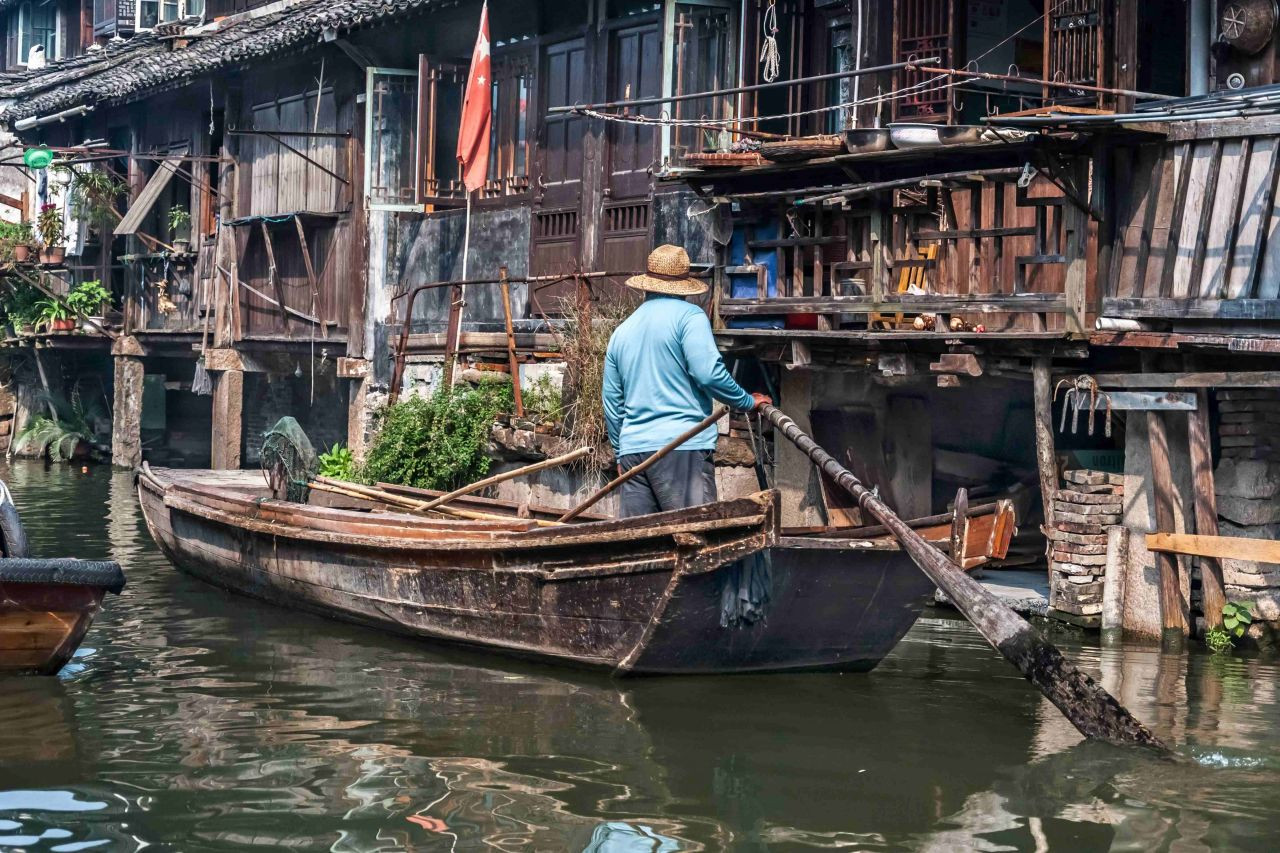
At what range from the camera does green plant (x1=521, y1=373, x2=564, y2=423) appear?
13.2m

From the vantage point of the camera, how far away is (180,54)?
20219 mm

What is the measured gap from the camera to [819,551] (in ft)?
25.6

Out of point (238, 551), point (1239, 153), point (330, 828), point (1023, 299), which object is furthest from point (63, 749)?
point (1239, 153)

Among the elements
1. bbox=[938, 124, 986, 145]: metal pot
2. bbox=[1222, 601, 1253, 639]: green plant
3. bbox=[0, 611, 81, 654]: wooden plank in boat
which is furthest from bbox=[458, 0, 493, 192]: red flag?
bbox=[1222, 601, 1253, 639]: green plant

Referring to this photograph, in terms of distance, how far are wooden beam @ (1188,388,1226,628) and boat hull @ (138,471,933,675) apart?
2.21 meters

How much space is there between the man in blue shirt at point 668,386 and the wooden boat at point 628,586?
0.43 meters

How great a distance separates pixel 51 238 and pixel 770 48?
556 inches

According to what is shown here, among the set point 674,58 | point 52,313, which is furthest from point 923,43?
point 52,313

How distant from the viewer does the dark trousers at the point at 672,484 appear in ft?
27.6

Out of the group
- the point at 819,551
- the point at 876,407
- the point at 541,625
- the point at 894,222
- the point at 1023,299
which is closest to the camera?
the point at 819,551

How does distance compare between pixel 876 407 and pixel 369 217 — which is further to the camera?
pixel 369 217

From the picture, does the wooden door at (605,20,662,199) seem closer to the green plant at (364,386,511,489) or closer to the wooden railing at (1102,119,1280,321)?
the green plant at (364,386,511,489)

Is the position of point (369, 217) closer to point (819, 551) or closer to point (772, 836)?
point (819, 551)

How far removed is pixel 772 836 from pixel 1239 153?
5513 millimetres
